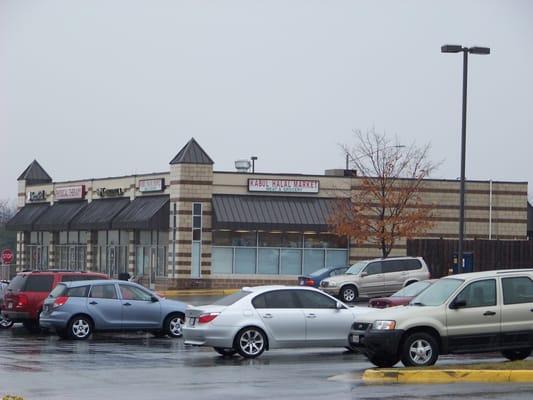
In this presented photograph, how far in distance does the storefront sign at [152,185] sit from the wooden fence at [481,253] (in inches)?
550

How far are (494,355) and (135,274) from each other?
38759 mm

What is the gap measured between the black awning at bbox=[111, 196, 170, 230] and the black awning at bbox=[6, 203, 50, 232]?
11531 millimetres

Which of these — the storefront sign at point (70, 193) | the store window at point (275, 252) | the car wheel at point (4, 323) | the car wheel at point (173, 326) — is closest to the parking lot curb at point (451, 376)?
the car wheel at point (173, 326)

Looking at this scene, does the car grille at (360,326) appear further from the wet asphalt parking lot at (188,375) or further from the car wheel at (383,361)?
the wet asphalt parking lot at (188,375)

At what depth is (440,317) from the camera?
19.1 metres

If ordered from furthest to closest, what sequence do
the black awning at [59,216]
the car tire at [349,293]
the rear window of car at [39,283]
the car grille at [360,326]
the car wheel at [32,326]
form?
the black awning at [59,216] → the car tire at [349,293] → the car wheel at [32,326] → the rear window of car at [39,283] → the car grille at [360,326]

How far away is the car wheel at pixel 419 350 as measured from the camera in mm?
18953

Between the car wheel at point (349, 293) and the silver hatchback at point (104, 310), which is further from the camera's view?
the car wheel at point (349, 293)

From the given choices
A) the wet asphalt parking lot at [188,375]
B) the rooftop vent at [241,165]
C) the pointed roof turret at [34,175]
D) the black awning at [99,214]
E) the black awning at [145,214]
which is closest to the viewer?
the wet asphalt parking lot at [188,375]

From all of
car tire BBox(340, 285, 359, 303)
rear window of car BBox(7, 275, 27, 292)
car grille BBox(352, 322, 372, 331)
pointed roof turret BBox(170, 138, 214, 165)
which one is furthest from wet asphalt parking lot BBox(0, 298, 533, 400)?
pointed roof turret BBox(170, 138, 214, 165)

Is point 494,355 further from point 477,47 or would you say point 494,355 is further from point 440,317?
point 477,47

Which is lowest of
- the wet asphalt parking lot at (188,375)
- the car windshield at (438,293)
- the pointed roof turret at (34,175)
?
the wet asphalt parking lot at (188,375)

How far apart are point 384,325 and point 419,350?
0.70 meters

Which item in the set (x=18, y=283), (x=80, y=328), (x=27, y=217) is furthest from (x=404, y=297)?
(x=27, y=217)
